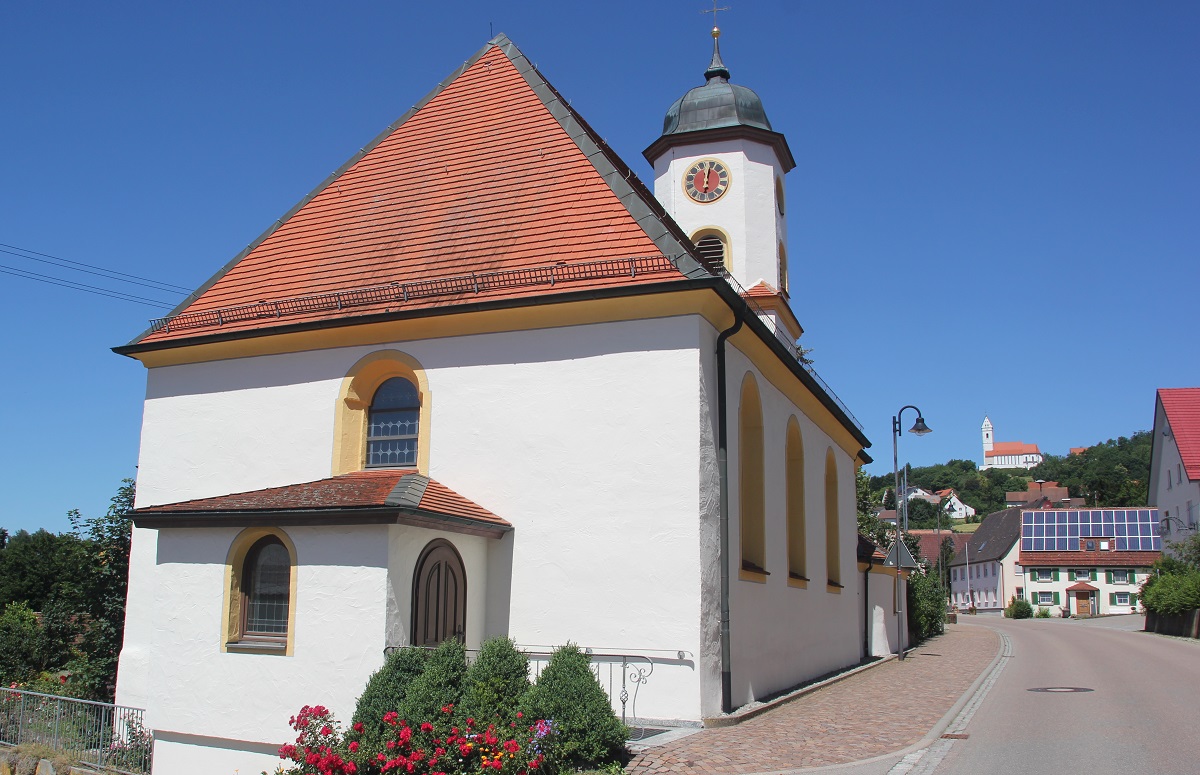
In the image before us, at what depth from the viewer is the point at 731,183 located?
22094 mm

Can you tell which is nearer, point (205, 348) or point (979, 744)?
point (979, 744)

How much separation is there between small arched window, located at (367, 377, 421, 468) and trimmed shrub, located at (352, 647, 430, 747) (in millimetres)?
4091

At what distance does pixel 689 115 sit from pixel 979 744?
16120 mm

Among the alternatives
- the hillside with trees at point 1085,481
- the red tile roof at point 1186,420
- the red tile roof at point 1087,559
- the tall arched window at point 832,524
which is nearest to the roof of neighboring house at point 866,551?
the tall arched window at point 832,524

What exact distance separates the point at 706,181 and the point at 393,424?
11.3 m

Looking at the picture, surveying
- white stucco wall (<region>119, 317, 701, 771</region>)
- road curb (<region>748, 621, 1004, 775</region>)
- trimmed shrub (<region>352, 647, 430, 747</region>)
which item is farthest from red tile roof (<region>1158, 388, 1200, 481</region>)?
trimmed shrub (<region>352, 647, 430, 747</region>)

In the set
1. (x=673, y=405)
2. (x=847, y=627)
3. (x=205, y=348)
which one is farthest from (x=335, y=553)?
(x=847, y=627)

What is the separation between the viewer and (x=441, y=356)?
13352mm

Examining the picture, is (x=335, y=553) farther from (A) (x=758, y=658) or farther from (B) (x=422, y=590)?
(A) (x=758, y=658)

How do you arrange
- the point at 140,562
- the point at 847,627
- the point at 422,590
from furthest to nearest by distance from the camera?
the point at 847,627 → the point at 140,562 → the point at 422,590

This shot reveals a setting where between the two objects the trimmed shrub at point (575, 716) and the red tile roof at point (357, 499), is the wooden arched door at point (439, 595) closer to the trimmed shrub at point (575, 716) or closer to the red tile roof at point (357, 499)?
the red tile roof at point (357, 499)

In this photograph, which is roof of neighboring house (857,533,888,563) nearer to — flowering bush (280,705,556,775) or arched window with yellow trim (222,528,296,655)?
Answer: arched window with yellow trim (222,528,296,655)

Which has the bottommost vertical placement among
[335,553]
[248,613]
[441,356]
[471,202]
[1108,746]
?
[1108,746]

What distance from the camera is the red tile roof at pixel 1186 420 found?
1849 inches
